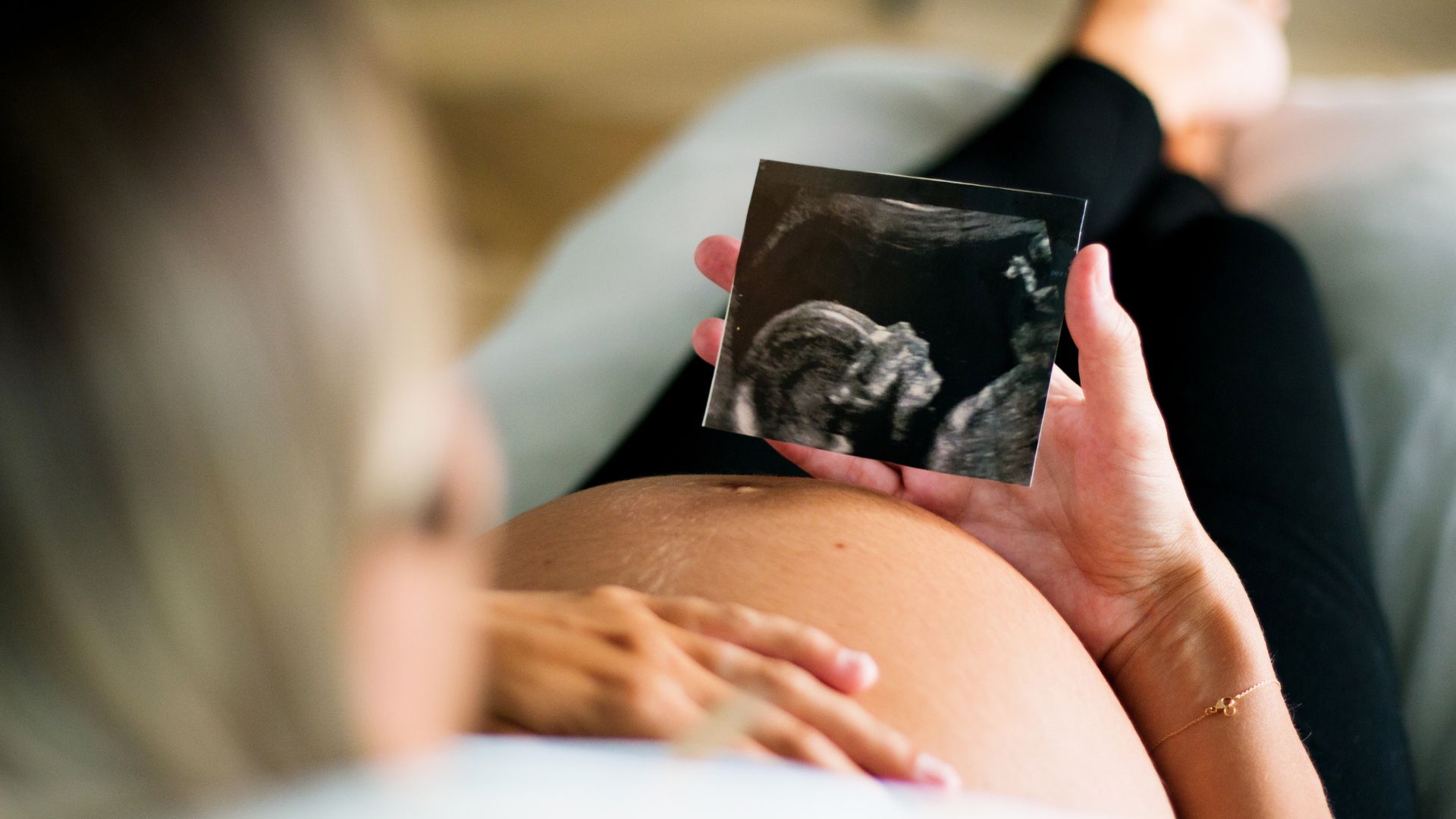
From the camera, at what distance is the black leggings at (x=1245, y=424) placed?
2.36 ft

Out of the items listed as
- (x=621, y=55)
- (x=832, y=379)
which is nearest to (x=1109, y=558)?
(x=832, y=379)

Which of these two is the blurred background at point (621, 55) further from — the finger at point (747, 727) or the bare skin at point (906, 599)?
the finger at point (747, 727)

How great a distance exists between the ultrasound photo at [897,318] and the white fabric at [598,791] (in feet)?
0.90

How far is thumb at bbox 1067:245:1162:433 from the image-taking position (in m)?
0.60

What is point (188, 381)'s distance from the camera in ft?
0.90

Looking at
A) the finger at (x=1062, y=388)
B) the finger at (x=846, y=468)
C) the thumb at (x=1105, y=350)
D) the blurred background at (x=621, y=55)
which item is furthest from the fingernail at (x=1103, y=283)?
the blurred background at (x=621, y=55)

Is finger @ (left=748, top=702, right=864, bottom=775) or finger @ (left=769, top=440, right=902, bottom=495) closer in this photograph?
finger @ (left=748, top=702, right=864, bottom=775)

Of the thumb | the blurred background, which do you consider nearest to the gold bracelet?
the thumb

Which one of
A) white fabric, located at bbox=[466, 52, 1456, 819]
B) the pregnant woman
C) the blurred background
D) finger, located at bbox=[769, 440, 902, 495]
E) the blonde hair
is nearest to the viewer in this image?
the blonde hair

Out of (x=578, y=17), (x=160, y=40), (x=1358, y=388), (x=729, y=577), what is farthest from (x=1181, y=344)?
(x=578, y=17)

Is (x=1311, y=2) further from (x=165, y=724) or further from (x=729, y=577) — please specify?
(x=165, y=724)

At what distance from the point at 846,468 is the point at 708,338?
5.9 inches

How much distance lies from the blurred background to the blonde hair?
184cm

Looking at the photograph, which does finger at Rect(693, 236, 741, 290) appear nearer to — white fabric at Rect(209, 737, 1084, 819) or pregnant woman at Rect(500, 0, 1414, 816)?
pregnant woman at Rect(500, 0, 1414, 816)
